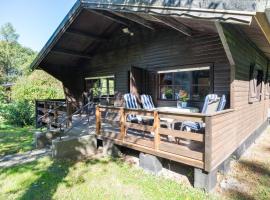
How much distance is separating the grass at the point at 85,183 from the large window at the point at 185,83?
2543 mm

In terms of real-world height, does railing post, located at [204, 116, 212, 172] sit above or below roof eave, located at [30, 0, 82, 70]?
below

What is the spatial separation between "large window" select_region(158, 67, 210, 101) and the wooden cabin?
0.03m

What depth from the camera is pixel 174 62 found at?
5.93m

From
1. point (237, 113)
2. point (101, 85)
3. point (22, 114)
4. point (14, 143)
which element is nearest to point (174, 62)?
point (237, 113)

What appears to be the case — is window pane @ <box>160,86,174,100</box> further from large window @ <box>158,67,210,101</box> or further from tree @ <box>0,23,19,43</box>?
tree @ <box>0,23,19,43</box>

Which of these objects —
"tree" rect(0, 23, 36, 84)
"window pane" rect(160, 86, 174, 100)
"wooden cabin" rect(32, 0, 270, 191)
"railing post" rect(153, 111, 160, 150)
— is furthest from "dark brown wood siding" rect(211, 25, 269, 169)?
"tree" rect(0, 23, 36, 84)

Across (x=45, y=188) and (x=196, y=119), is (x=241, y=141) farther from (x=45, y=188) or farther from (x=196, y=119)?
(x=45, y=188)

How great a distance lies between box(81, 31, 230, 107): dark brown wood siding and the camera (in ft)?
16.6

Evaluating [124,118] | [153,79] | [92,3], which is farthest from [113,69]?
[124,118]

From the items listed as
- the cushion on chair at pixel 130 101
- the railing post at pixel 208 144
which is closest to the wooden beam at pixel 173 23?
the cushion on chair at pixel 130 101

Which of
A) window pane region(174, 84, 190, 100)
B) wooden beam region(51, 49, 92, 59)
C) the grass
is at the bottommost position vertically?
the grass

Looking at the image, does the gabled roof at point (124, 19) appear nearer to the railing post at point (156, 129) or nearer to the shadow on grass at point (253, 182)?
the railing post at point (156, 129)

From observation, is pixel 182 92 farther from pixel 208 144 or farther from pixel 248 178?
pixel 208 144

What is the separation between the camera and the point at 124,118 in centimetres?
467
